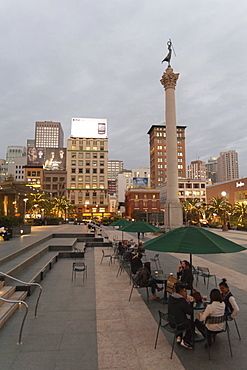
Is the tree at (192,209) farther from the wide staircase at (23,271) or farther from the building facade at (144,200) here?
the wide staircase at (23,271)

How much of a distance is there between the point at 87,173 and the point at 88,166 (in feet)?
9.77

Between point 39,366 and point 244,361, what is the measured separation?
4.08 meters

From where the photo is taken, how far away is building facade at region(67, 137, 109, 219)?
9912 cm

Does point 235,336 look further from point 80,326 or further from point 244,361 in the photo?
point 80,326

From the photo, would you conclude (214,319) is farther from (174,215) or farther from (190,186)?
(190,186)

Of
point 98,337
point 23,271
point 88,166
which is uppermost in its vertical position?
point 88,166

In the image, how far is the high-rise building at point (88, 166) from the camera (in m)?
99.5

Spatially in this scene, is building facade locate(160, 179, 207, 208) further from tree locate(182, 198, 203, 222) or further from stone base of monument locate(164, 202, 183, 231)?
stone base of monument locate(164, 202, 183, 231)

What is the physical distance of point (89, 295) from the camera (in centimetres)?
895

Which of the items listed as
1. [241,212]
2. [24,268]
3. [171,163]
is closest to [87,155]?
[241,212]

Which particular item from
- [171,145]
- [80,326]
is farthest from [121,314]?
[171,145]

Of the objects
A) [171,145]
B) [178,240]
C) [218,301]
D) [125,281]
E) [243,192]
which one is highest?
[171,145]

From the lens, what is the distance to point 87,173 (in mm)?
102312

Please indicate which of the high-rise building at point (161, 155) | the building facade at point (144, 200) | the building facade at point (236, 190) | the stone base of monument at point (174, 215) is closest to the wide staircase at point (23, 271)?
the stone base of monument at point (174, 215)
